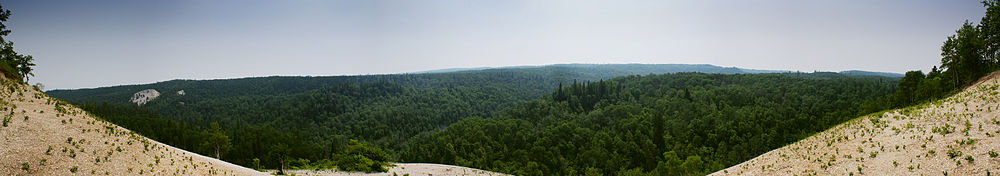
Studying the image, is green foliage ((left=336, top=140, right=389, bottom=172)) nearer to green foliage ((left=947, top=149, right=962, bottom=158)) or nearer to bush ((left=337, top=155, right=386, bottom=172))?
bush ((left=337, top=155, right=386, bottom=172))

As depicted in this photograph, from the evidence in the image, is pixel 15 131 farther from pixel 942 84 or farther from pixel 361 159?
pixel 942 84

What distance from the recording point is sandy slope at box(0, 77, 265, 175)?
1577 cm

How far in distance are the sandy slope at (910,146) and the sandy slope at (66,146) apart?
3609cm

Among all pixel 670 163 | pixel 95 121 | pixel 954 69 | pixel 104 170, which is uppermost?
pixel 954 69

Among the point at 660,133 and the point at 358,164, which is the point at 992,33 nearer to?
the point at 660,133

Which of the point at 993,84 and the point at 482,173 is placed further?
the point at 482,173

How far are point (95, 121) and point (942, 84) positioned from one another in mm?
78832

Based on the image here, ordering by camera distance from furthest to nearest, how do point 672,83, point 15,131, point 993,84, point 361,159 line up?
point 672,83 < point 361,159 < point 993,84 < point 15,131

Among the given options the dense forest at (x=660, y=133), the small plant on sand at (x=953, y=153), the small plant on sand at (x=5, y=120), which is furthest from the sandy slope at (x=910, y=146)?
the small plant on sand at (x=5, y=120)

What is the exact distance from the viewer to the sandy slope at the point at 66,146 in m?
15.8

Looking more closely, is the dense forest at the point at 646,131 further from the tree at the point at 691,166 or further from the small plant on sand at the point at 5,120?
the small plant on sand at the point at 5,120

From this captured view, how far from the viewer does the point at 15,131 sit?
55.5ft

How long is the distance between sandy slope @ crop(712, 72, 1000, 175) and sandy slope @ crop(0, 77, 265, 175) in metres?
36.1

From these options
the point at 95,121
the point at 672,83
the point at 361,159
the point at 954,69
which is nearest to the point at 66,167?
the point at 95,121
